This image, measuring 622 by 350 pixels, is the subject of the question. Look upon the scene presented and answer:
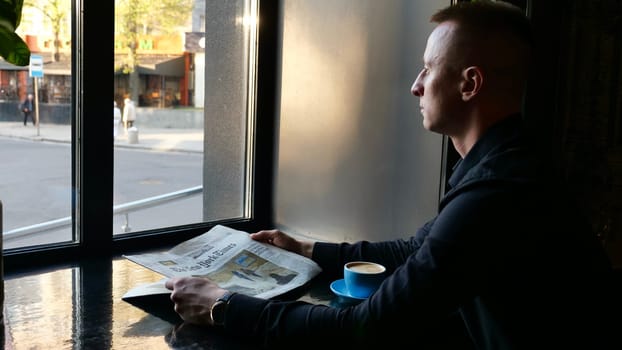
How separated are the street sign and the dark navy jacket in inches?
38.0

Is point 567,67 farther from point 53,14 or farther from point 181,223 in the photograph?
point 53,14

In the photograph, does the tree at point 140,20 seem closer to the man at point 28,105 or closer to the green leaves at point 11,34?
the man at point 28,105

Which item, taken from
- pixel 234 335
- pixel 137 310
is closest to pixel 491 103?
pixel 234 335

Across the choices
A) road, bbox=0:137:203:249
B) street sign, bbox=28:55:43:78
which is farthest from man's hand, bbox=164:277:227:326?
street sign, bbox=28:55:43:78

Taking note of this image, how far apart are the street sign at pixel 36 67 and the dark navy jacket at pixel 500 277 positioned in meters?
0.96

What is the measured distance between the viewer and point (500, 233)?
2.89 ft

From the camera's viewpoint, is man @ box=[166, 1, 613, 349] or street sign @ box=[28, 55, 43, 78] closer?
man @ box=[166, 1, 613, 349]

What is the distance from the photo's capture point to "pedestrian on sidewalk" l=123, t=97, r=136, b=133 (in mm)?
1629

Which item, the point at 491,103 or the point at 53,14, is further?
the point at 53,14

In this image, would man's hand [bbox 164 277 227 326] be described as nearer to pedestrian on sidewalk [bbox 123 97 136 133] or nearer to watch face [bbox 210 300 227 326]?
watch face [bbox 210 300 227 326]

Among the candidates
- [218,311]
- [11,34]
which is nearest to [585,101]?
[218,311]

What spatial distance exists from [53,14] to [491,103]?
3.59 feet

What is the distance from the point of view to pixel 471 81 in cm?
105

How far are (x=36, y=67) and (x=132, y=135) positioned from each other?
311 mm
